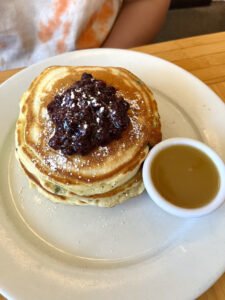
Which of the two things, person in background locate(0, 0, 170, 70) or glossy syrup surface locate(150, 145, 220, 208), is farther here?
person in background locate(0, 0, 170, 70)

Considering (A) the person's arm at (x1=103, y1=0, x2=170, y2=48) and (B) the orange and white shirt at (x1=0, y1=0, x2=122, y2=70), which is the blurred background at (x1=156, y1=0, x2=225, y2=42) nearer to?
(A) the person's arm at (x1=103, y1=0, x2=170, y2=48)

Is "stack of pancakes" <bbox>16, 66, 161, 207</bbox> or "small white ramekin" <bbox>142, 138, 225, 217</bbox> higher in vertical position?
"stack of pancakes" <bbox>16, 66, 161, 207</bbox>

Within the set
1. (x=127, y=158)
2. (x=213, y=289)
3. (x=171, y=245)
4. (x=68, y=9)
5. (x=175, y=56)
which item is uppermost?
(x=68, y=9)

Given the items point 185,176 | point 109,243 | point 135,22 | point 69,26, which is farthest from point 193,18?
point 109,243

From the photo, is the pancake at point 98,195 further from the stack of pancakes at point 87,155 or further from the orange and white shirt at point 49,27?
the orange and white shirt at point 49,27

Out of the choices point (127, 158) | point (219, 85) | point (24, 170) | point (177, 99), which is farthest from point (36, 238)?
point (219, 85)

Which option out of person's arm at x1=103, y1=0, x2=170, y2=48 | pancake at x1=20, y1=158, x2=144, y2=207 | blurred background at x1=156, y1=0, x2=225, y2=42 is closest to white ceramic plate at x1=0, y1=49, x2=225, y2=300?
pancake at x1=20, y1=158, x2=144, y2=207

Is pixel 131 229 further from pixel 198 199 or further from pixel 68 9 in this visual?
pixel 68 9
